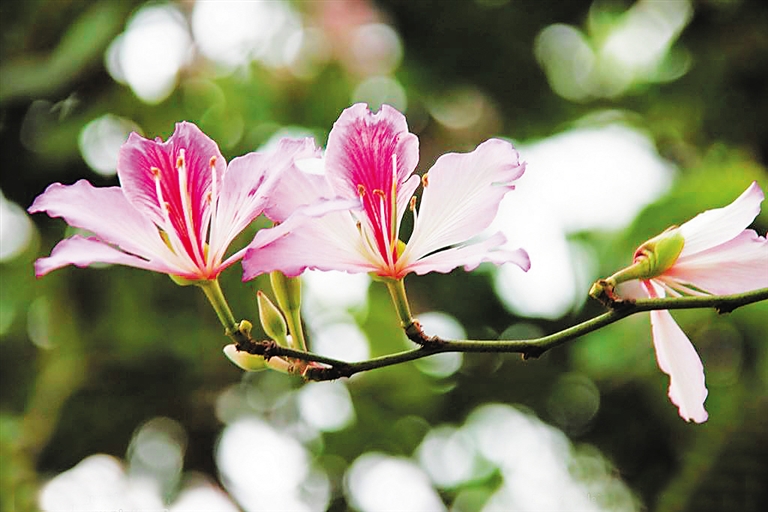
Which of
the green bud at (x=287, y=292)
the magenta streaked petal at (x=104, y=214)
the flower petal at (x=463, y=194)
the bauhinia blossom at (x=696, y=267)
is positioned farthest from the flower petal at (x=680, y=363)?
the magenta streaked petal at (x=104, y=214)

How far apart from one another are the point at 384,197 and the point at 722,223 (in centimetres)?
25

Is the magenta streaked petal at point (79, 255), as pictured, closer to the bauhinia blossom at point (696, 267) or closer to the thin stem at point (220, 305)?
the thin stem at point (220, 305)

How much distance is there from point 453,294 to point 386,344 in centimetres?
29

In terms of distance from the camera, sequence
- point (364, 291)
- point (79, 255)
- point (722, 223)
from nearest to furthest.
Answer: point (79, 255)
point (722, 223)
point (364, 291)

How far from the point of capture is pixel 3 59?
2.18m

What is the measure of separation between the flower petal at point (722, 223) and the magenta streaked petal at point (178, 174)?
1.18 ft

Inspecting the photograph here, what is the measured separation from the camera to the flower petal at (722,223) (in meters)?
0.73

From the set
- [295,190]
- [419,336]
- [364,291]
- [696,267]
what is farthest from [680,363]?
[364,291]

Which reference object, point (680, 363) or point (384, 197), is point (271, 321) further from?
point (680, 363)

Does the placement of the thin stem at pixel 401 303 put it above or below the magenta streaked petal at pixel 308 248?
below

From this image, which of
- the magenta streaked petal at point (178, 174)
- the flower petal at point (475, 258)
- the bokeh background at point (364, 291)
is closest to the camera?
the flower petal at point (475, 258)

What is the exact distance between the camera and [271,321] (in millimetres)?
753

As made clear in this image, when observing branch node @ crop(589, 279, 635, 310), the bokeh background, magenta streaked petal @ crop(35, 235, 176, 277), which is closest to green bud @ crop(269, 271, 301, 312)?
magenta streaked petal @ crop(35, 235, 176, 277)

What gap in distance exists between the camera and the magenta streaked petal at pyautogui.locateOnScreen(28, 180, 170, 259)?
2.26 ft
